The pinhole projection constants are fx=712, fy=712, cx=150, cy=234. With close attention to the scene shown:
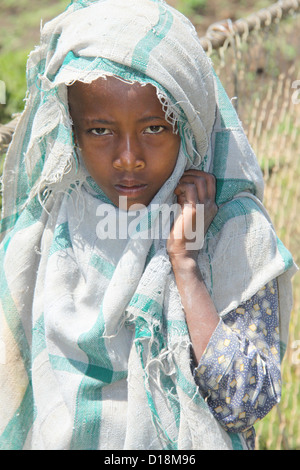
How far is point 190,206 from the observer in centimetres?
190

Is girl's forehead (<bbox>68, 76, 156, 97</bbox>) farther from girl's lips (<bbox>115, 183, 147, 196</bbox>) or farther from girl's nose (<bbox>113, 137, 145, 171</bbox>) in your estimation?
girl's lips (<bbox>115, 183, 147, 196</bbox>)

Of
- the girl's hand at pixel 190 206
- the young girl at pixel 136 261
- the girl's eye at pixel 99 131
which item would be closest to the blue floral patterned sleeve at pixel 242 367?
the young girl at pixel 136 261

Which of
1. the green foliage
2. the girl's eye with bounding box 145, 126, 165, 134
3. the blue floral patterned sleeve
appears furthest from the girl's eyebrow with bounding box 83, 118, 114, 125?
the green foliage

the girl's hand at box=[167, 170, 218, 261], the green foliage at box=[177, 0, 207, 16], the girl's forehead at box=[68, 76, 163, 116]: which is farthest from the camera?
the green foliage at box=[177, 0, 207, 16]

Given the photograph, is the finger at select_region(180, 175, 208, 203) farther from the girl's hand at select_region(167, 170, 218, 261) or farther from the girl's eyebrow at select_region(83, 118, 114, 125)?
the girl's eyebrow at select_region(83, 118, 114, 125)

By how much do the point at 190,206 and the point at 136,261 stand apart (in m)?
0.21

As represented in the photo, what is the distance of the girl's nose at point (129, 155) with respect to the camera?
1.78 meters

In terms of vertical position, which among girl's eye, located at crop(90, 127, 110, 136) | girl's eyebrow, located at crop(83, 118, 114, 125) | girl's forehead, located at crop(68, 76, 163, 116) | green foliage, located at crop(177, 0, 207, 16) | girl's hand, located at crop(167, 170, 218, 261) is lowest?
girl's hand, located at crop(167, 170, 218, 261)

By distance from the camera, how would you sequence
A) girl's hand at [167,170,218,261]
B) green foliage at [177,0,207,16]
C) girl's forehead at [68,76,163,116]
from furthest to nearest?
1. green foliage at [177,0,207,16]
2. girl's hand at [167,170,218,261]
3. girl's forehead at [68,76,163,116]

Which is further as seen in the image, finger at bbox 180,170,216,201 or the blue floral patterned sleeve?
finger at bbox 180,170,216,201

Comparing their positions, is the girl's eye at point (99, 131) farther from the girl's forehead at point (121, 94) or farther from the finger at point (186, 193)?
the finger at point (186, 193)

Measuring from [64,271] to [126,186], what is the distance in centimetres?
31

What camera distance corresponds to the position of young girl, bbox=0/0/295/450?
179 cm

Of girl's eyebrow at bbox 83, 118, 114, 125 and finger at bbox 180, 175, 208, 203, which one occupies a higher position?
girl's eyebrow at bbox 83, 118, 114, 125
